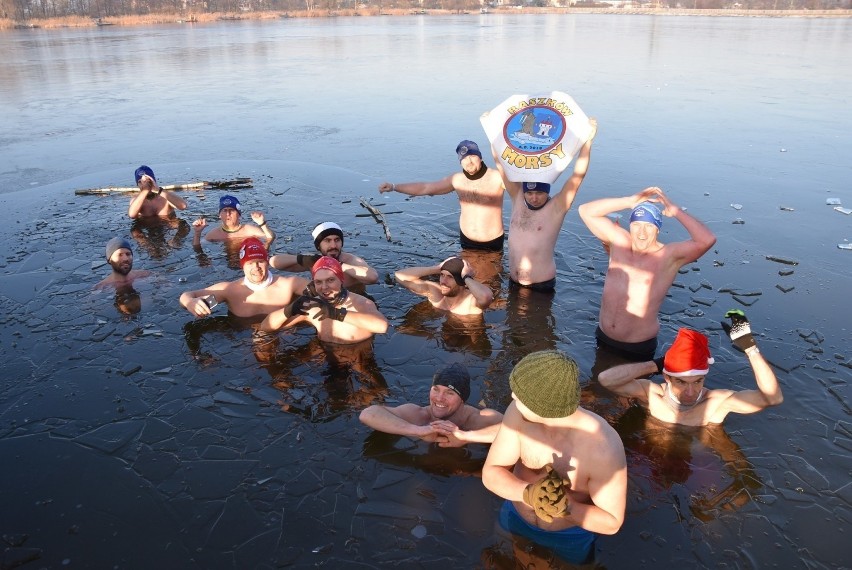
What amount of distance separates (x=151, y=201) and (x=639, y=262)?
7206 millimetres

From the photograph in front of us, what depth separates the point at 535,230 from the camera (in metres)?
5.98

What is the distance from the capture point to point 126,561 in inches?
130

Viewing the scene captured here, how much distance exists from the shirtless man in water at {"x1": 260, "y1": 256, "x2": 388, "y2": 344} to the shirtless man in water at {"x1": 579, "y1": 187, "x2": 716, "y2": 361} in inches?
78.9

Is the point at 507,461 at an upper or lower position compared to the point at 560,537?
upper

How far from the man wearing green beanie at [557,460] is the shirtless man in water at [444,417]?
0.72 meters

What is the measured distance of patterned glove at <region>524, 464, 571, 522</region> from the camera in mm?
2609

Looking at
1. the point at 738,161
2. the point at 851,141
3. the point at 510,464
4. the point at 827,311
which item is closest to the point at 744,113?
the point at 851,141

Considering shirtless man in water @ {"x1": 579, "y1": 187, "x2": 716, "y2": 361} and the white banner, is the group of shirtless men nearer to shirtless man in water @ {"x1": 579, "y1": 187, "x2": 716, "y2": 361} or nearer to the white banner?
shirtless man in water @ {"x1": 579, "y1": 187, "x2": 716, "y2": 361}

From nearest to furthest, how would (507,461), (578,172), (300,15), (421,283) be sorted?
(507,461), (578,172), (421,283), (300,15)

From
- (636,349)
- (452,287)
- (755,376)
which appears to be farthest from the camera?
(452,287)

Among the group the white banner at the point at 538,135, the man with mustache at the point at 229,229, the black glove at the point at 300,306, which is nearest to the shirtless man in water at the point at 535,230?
the white banner at the point at 538,135

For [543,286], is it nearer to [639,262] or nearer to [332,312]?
[639,262]

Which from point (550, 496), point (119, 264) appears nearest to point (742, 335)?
point (550, 496)

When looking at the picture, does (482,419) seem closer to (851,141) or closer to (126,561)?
(126,561)
